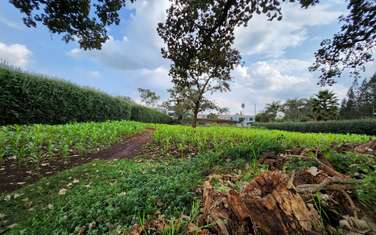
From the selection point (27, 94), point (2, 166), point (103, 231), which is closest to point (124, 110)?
point (27, 94)

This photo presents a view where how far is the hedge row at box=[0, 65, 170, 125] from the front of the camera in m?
7.21

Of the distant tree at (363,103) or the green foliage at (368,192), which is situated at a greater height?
the distant tree at (363,103)

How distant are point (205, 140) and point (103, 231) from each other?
16.8 ft

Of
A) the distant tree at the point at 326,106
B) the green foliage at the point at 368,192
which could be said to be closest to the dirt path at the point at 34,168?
the green foliage at the point at 368,192

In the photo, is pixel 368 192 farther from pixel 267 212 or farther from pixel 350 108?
pixel 350 108

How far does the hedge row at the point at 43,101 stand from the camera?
7.21 m

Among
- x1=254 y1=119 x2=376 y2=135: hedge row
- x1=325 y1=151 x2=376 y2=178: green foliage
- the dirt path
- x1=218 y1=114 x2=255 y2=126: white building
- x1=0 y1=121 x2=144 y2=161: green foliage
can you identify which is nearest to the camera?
x1=325 y1=151 x2=376 y2=178: green foliage

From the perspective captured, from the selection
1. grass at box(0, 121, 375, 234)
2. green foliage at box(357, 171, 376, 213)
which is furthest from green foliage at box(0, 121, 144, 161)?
green foliage at box(357, 171, 376, 213)

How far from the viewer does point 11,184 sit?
3689 mm

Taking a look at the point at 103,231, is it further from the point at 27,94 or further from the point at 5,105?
the point at 27,94

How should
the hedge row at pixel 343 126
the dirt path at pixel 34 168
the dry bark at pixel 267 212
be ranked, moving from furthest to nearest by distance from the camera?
the hedge row at pixel 343 126 → the dirt path at pixel 34 168 → the dry bark at pixel 267 212

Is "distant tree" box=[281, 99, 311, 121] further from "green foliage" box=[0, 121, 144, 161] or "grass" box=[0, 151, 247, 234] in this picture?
"grass" box=[0, 151, 247, 234]

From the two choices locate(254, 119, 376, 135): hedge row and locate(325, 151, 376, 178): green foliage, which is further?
locate(254, 119, 376, 135): hedge row

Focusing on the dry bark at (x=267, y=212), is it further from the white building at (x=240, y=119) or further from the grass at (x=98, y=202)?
the white building at (x=240, y=119)
